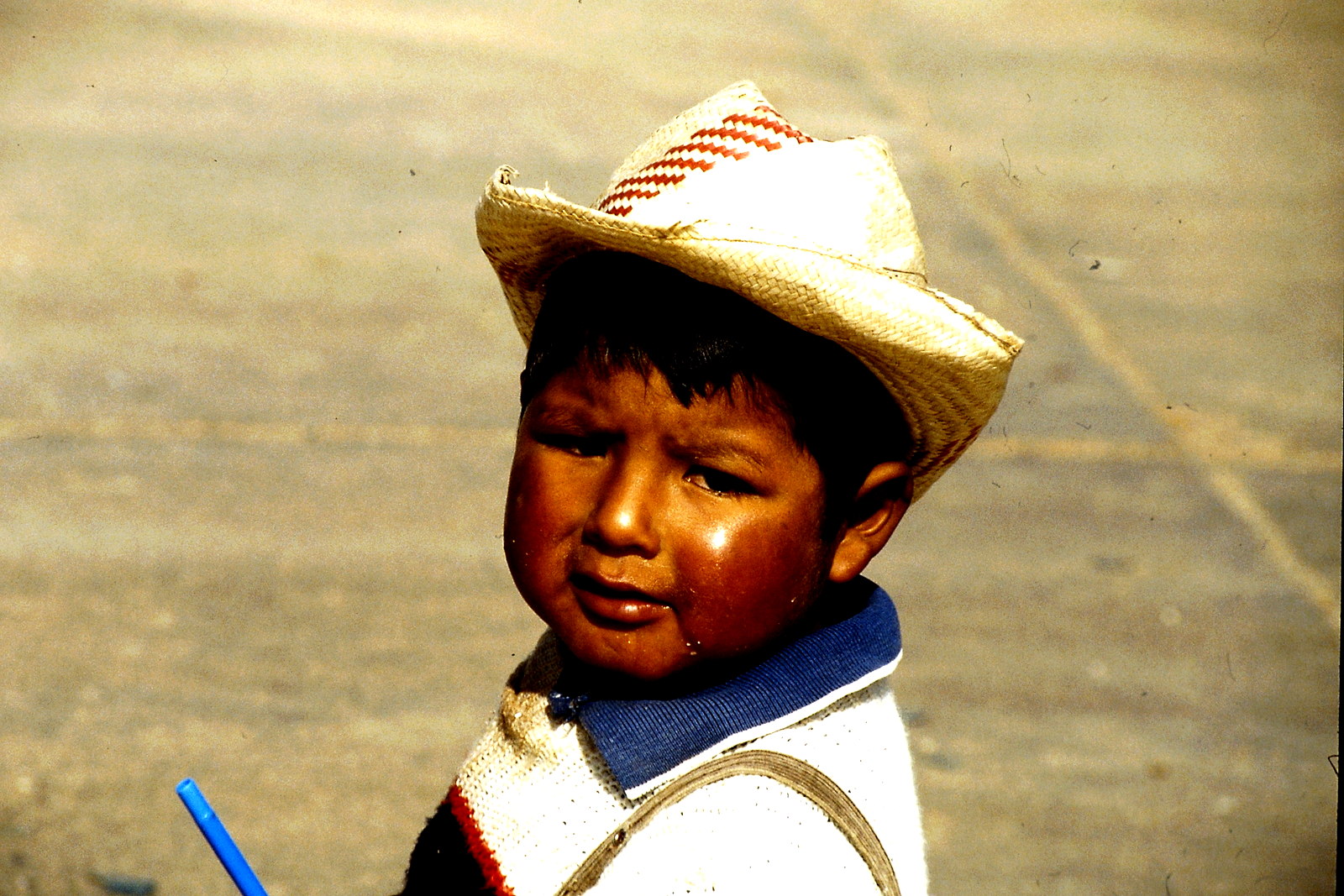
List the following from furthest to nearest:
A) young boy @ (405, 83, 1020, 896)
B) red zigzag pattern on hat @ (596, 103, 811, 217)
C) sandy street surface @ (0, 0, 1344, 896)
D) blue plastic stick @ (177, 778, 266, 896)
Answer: sandy street surface @ (0, 0, 1344, 896)
red zigzag pattern on hat @ (596, 103, 811, 217)
young boy @ (405, 83, 1020, 896)
blue plastic stick @ (177, 778, 266, 896)

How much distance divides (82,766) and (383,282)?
2313mm

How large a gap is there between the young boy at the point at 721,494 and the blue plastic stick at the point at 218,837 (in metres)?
0.27

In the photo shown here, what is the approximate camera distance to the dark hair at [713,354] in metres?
1.49

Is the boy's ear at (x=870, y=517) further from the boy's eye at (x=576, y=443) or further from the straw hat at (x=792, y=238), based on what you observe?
the boy's eye at (x=576, y=443)

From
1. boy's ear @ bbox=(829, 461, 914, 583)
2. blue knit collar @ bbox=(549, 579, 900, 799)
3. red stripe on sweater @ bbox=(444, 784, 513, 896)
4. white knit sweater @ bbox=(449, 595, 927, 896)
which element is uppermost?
boy's ear @ bbox=(829, 461, 914, 583)

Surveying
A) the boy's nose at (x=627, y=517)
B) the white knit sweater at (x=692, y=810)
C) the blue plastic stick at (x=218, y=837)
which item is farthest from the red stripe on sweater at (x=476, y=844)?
the boy's nose at (x=627, y=517)

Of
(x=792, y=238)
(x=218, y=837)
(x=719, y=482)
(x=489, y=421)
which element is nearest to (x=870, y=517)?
(x=719, y=482)

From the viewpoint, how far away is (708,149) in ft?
5.17

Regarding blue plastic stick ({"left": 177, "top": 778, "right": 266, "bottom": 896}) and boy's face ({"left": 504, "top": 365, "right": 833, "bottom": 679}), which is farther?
boy's face ({"left": 504, "top": 365, "right": 833, "bottom": 679})

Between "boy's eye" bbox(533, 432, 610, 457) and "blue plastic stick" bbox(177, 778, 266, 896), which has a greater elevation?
"boy's eye" bbox(533, 432, 610, 457)

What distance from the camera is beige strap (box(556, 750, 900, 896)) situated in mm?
1475

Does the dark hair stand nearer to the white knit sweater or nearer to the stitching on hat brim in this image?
the stitching on hat brim

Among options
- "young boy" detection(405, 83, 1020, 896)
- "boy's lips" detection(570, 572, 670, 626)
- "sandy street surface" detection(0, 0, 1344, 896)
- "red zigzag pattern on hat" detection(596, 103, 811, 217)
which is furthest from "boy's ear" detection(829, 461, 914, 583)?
"sandy street surface" detection(0, 0, 1344, 896)

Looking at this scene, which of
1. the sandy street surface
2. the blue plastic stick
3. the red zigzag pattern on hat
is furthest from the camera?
the sandy street surface
